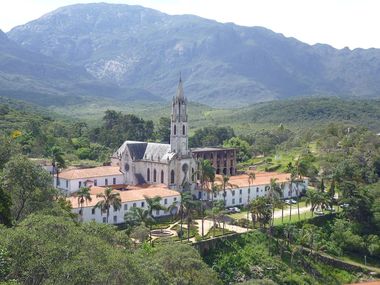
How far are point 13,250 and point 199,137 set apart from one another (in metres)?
101

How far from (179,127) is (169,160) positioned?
17.1ft

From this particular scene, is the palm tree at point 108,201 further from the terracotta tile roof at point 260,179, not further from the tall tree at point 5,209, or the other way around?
the terracotta tile roof at point 260,179

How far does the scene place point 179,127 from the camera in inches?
3113

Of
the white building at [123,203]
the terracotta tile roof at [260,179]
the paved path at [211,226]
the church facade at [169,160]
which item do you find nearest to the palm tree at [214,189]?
the paved path at [211,226]

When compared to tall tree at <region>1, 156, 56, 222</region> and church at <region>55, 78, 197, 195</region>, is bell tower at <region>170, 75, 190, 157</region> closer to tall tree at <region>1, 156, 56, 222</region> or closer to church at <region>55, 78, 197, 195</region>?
church at <region>55, 78, 197, 195</region>

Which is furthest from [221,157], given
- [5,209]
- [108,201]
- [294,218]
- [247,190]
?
[5,209]

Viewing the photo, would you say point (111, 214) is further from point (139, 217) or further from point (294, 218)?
point (294, 218)

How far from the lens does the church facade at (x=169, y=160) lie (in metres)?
78.2

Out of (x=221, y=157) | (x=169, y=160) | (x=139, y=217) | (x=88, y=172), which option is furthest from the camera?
(x=221, y=157)

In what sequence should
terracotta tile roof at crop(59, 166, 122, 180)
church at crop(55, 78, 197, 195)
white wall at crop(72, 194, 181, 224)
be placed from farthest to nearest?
church at crop(55, 78, 197, 195) < terracotta tile roof at crop(59, 166, 122, 180) < white wall at crop(72, 194, 181, 224)

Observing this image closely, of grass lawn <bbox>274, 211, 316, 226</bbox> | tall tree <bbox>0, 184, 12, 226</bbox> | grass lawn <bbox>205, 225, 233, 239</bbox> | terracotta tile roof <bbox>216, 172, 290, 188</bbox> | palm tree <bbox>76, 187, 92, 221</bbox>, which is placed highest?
tall tree <bbox>0, 184, 12, 226</bbox>

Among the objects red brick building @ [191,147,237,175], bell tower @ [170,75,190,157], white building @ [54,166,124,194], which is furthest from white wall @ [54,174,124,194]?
red brick building @ [191,147,237,175]

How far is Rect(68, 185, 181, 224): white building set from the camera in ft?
204

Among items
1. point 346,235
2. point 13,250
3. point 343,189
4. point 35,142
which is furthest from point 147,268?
point 35,142
